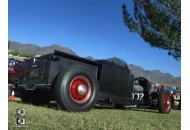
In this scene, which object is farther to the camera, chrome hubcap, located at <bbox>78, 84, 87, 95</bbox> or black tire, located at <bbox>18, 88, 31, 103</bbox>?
black tire, located at <bbox>18, 88, 31, 103</bbox>

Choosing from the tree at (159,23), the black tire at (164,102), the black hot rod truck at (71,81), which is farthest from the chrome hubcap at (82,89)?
the black tire at (164,102)

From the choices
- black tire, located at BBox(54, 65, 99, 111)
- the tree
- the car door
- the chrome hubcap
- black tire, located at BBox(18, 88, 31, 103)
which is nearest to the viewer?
the tree

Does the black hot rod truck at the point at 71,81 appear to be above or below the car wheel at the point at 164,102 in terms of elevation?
above

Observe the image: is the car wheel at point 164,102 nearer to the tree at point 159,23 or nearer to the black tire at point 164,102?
the black tire at point 164,102

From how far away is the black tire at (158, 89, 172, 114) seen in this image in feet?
12.1

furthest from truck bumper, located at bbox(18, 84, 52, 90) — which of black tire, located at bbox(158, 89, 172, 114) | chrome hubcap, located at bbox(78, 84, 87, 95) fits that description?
black tire, located at bbox(158, 89, 172, 114)

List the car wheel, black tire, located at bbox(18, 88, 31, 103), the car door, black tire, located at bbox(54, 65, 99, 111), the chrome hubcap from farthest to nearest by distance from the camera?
1. the car wheel
2. the car door
3. black tire, located at bbox(18, 88, 31, 103)
4. the chrome hubcap
5. black tire, located at bbox(54, 65, 99, 111)

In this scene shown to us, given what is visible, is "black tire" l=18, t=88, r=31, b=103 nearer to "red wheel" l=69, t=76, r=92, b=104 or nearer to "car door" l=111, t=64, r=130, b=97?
"red wheel" l=69, t=76, r=92, b=104

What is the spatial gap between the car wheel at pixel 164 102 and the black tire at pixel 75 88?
1221 millimetres

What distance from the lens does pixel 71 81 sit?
2562 mm

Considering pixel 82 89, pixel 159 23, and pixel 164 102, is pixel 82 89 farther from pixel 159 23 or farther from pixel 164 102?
pixel 164 102

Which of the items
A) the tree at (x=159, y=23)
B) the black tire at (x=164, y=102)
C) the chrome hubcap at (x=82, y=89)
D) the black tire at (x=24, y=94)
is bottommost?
the black tire at (x=164, y=102)

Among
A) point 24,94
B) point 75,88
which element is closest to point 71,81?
point 75,88

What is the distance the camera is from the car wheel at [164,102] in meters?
3.69
